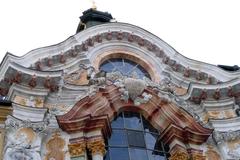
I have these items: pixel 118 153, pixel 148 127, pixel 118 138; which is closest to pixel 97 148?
pixel 118 153

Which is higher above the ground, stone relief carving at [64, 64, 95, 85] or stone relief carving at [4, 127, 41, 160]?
stone relief carving at [64, 64, 95, 85]

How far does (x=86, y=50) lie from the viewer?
1669 cm

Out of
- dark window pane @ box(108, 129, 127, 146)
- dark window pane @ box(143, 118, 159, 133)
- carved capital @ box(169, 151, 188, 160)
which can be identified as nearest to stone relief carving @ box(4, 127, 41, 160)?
dark window pane @ box(108, 129, 127, 146)

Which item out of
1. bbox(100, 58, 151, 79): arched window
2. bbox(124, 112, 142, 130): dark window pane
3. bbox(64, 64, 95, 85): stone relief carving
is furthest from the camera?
bbox(100, 58, 151, 79): arched window

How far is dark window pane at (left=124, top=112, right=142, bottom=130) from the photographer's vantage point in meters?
14.6

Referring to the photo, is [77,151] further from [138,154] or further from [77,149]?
[138,154]

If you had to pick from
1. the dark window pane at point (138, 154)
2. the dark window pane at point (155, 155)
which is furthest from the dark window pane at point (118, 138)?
the dark window pane at point (155, 155)

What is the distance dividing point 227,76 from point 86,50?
194 inches

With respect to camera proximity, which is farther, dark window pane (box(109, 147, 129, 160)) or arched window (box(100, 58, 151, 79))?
arched window (box(100, 58, 151, 79))

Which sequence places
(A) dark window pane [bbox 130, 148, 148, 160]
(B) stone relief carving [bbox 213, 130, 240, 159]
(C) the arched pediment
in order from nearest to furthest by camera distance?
(A) dark window pane [bbox 130, 148, 148, 160]
(C) the arched pediment
(B) stone relief carving [bbox 213, 130, 240, 159]

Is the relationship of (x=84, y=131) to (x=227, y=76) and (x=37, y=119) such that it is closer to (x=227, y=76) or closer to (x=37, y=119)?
(x=37, y=119)

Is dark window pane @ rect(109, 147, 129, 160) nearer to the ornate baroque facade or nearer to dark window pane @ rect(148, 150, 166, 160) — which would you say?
the ornate baroque facade

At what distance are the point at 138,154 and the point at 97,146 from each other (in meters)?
1.30

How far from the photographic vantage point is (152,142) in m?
14.4
